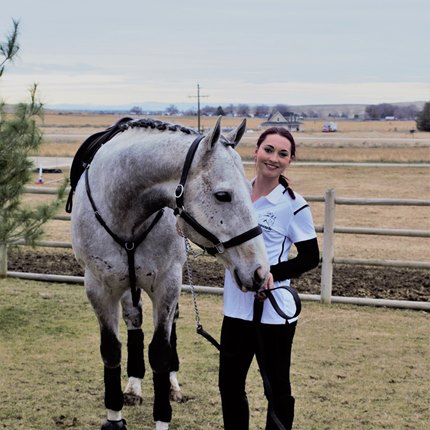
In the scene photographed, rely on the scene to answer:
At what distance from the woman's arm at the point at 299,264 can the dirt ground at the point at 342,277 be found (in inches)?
166

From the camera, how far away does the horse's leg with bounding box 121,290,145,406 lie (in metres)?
4.35

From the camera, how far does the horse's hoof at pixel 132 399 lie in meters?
4.36

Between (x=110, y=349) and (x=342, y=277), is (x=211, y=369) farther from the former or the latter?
(x=342, y=277)

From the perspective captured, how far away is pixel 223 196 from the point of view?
107 inches

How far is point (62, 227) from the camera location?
11.0m

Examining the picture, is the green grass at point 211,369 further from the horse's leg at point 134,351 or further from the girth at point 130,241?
the girth at point 130,241

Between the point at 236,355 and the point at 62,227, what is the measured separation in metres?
8.34

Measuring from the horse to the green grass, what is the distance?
47 cm

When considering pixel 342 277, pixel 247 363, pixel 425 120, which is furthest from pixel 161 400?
pixel 425 120

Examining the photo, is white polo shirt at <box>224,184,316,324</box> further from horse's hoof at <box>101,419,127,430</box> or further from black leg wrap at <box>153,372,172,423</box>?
horse's hoof at <box>101,419,127,430</box>

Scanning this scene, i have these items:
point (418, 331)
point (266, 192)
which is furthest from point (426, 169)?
point (266, 192)

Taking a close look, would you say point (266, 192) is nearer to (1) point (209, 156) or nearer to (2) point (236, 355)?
(1) point (209, 156)

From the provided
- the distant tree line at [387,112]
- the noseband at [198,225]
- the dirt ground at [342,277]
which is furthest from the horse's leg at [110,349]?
the distant tree line at [387,112]

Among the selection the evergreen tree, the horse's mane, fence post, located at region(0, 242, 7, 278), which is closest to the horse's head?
the horse's mane
